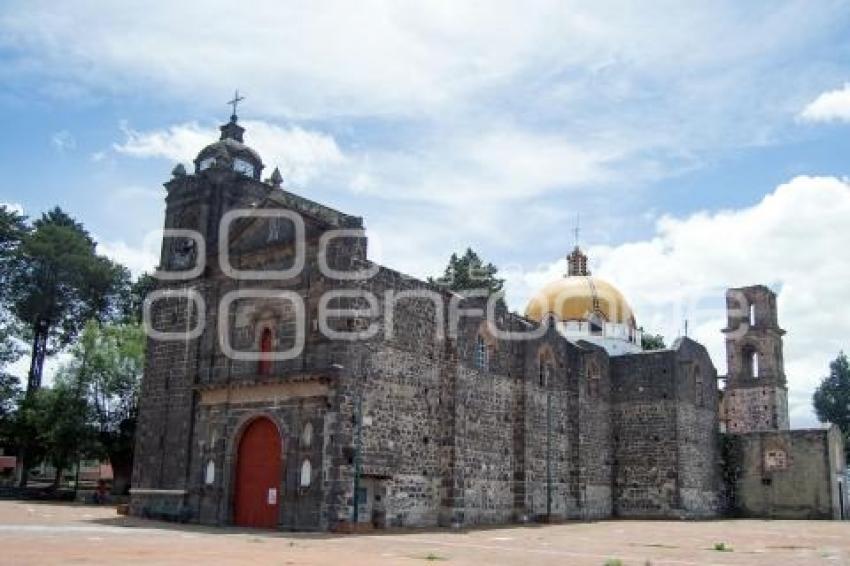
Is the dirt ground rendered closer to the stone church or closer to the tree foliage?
the stone church

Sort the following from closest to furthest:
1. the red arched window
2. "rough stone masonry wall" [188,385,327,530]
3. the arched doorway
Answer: "rough stone masonry wall" [188,385,327,530]
the arched doorway
the red arched window

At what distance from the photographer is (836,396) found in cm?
6612

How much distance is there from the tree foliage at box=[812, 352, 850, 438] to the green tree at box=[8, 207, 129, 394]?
174ft

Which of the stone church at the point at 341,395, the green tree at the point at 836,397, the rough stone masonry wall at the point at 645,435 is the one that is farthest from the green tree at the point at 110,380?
the green tree at the point at 836,397

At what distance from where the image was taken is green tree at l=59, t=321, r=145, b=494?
40906 mm

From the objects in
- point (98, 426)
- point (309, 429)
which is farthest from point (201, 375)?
point (98, 426)

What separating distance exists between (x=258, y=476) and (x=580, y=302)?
23664mm

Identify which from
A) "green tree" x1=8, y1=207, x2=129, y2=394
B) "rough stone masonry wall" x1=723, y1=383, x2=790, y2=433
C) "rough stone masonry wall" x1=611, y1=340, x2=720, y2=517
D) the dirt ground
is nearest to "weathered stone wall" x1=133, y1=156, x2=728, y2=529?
the dirt ground

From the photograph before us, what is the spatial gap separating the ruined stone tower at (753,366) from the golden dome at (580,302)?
6.41 meters

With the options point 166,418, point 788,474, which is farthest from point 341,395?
point 788,474

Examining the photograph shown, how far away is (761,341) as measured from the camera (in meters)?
46.4

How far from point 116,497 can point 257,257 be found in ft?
66.9

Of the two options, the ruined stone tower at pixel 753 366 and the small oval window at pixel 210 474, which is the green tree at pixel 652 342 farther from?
the small oval window at pixel 210 474

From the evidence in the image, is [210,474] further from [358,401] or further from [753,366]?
[753,366]
